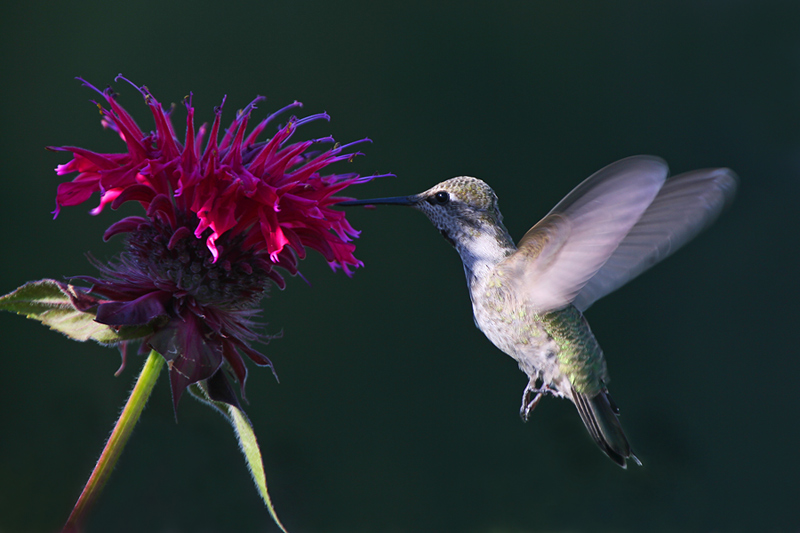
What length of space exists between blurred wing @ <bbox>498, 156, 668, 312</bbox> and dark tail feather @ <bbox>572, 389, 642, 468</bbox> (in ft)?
0.76

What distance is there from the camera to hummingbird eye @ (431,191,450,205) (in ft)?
4.00

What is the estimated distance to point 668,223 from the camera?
106cm

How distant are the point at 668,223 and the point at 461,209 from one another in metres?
0.35

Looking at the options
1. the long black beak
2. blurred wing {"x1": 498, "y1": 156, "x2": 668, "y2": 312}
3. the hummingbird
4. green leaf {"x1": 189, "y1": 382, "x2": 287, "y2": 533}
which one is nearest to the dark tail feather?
the hummingbird

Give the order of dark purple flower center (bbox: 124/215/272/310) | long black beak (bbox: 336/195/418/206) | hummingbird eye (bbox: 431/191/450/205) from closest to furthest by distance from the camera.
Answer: dark purple flower center (bbox: 124/215/272/310) < long black beak (bbox: 336/195/418/206) < hummingbird eye (bbox: 431/191/450/205)

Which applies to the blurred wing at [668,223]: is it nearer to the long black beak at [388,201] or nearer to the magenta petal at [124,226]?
the long black beak at [388,201]

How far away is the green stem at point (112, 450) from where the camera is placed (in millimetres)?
727

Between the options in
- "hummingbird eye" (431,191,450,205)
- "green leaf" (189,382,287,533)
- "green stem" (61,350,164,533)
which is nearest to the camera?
"green stem" (61,350,164,533)

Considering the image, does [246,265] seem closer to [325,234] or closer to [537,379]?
[325,234]

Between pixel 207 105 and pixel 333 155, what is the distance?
2080 mm

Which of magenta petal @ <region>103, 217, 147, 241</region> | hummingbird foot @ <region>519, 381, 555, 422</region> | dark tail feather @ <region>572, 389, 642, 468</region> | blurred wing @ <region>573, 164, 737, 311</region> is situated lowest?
dark tail feather @ <region>572, 389, 642, 468</region>

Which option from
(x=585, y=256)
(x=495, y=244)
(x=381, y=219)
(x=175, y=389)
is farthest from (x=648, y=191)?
(x=381, y=219)

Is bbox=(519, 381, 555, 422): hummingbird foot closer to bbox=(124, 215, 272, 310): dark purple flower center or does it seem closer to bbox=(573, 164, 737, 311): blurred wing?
bbox=(573, 164, 737, 311): blurred wing

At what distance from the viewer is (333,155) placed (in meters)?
1.09
